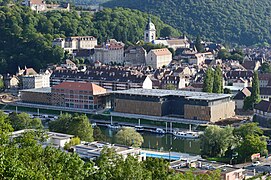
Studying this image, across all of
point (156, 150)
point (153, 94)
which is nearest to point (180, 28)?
point (153, 94)

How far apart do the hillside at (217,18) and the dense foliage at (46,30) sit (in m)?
9.89

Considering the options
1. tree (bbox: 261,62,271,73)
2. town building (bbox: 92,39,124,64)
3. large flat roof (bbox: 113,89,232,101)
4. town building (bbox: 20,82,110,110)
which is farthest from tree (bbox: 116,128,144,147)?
town building (bbox: 92,39,124,64)

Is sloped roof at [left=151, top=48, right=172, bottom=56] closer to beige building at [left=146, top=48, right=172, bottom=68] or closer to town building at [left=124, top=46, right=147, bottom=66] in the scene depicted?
beige building at [left=146, top=48, right=172, bottom=68]

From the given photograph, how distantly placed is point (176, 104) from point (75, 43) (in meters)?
21.0

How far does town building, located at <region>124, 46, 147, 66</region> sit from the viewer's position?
47031 mm

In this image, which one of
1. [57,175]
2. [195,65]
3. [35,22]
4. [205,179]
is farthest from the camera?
[35,22]

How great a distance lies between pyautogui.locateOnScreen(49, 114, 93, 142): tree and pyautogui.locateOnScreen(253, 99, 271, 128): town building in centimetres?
855

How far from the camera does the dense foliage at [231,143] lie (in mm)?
20891

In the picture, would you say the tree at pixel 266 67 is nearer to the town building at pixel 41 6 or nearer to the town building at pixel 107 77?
the town building at pixel 107 77

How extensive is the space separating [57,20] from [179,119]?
26.3 metres

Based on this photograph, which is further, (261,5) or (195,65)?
(261,5)

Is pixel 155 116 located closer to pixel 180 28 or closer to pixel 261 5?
pixel 180 28

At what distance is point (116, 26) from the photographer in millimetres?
55531

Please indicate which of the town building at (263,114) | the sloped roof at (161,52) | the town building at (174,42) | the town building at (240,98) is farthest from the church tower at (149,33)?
the town building at (263,114)
